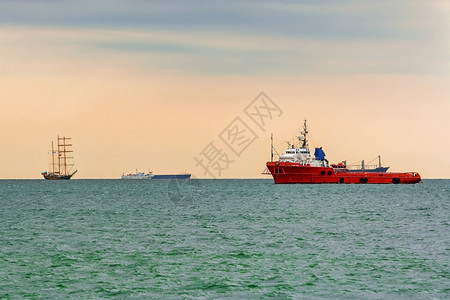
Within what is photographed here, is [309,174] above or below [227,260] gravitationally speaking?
above

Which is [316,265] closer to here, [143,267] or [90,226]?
[143,267]

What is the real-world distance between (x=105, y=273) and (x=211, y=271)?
519cm

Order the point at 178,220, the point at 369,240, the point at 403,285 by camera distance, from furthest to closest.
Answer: the point at 178,220, the point at 369,240, the point at 403,285

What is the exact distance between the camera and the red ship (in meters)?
161

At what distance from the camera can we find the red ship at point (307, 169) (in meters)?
161

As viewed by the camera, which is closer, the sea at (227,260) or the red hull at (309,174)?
the sea at (227,260)

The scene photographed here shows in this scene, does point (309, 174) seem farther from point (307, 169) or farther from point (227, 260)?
point (227, 260)

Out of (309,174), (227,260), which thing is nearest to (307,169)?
(309,174)

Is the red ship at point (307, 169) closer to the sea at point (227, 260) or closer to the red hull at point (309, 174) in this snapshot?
the red hull at point (309, 174)

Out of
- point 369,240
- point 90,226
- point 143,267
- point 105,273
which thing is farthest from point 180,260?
point 90,226

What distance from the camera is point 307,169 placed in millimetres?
160125

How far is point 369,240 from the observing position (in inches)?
1626

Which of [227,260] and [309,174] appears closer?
[227,260]

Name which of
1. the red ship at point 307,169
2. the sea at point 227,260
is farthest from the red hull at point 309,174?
the sea at point 227,260
